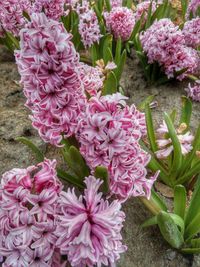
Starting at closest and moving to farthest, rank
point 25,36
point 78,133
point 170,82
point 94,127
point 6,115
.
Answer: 1. point 25,36
2. point 94,127
3. point 78,133
4. point 6,115
5. point 170,82

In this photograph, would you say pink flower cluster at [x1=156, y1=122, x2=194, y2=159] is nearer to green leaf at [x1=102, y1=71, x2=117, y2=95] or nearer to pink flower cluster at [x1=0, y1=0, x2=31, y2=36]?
green leaf at [x1=102, y1=71, x2=117, y2=95]

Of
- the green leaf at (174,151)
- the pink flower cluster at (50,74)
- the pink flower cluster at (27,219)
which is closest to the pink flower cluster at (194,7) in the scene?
the green leaf at (174,151)

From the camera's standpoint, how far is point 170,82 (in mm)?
3537

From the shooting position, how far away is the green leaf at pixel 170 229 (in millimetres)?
1699

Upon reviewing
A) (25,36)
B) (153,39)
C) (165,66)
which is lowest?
Result: (165,66)

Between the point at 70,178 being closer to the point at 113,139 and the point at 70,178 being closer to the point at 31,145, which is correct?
the point at 31,145

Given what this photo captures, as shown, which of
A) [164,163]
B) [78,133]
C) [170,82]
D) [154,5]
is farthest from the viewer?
[154,5]

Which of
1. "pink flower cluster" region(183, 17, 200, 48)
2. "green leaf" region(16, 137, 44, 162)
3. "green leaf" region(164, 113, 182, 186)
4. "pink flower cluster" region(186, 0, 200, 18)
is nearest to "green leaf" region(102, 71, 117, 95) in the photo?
"green leaf" region(164, 113, 182, 186)

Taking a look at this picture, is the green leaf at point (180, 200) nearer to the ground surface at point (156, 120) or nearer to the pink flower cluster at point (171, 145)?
the ground surface at point (156, 120)

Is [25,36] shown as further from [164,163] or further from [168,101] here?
[168,101]

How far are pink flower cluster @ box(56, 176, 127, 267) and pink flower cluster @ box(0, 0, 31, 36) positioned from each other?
2276 mm

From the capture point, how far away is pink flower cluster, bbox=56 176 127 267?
4.53ft

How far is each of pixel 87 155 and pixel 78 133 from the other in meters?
0.11

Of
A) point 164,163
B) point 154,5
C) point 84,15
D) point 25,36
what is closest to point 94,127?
point 25,36
